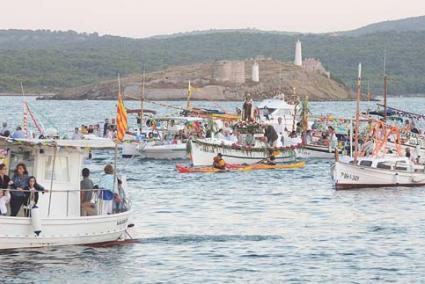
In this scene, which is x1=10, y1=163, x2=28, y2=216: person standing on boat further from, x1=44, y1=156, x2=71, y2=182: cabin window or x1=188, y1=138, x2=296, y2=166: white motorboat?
x1=188, y1=138, x2=296, y2=166: white motorboat

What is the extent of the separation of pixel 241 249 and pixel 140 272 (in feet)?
15.6

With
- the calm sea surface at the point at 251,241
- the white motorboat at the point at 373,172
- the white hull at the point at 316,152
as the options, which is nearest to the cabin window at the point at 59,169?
the calm sea surface at the point at 251,241

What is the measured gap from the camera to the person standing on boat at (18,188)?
33625mm

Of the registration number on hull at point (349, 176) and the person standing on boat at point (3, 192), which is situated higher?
the person standing on boat at point (3, 192)

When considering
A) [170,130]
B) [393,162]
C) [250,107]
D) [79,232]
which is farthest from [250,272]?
[170,130]

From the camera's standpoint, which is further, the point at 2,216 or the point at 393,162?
the point at 393,162

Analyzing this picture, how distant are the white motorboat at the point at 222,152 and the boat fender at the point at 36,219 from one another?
32.4 metres

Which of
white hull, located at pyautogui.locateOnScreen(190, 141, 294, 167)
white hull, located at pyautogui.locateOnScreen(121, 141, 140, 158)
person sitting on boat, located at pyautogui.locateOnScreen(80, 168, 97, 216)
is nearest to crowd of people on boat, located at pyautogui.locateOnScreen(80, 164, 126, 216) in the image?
person sitting on boat, located at pyautogui.locateOnScreen(80, 168, 97, 216)

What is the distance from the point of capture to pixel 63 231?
114ft

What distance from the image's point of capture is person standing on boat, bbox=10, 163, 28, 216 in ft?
110

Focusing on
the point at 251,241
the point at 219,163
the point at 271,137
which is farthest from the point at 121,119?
the point at 271,137

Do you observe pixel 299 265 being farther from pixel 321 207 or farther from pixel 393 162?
pixel 393 162

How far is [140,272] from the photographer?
33.7 m

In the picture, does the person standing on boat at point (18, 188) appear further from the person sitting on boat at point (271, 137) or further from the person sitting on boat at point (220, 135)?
the person sitting on boat at point (220, 135)
